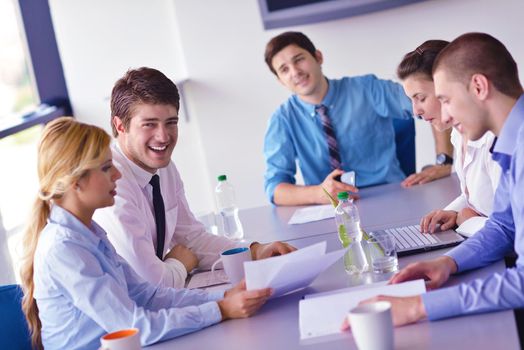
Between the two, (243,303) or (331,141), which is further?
(331,141)

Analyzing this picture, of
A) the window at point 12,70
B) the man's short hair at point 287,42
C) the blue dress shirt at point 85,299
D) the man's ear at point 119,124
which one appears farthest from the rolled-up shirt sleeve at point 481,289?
the window at point 12,70

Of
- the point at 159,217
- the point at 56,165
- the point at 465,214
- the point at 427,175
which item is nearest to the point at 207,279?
the point at 159,217

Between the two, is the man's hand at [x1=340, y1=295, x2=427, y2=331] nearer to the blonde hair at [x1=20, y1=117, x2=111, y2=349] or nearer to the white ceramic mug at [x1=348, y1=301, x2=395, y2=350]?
the white ceramic mug at [x1=348, y1=301, x2=395, y2=350]

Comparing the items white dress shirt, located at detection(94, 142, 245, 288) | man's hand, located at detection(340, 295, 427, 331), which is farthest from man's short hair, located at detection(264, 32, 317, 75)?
man's hand, located at detection(340, 295, 427, 331)

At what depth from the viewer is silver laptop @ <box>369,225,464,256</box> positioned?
7.33 feet

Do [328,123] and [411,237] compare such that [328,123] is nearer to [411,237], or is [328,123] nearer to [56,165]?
[411,237]

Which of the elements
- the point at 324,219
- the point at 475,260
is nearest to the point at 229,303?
the point at 475,260

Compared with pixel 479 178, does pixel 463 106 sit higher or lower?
higher

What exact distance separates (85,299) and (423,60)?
1.42 m

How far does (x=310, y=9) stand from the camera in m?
4.83

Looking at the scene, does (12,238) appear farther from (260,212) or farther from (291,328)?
(291,328)

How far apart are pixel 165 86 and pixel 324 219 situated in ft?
2.64

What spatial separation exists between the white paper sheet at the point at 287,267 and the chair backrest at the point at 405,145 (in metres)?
1.96

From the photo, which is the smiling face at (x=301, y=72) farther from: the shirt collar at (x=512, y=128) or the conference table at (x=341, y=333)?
the shirt collar at (x=512, y=128)
